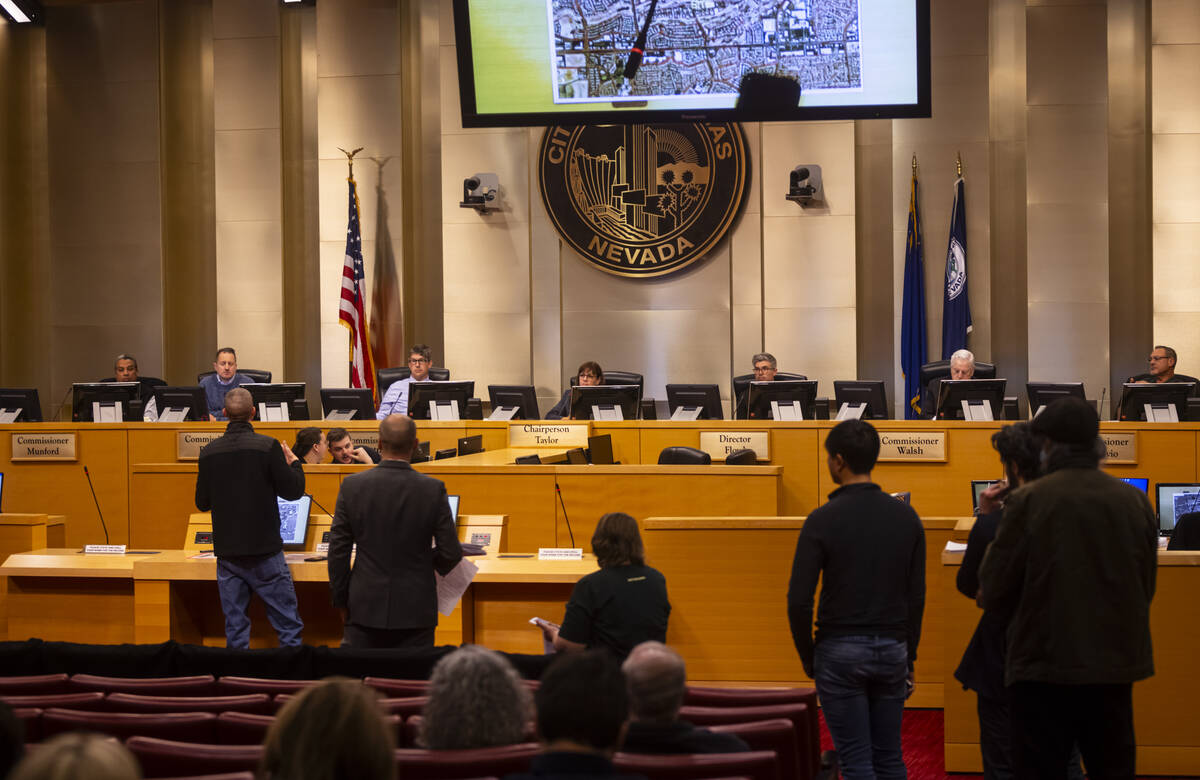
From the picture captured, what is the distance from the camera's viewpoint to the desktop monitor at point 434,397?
8.89m

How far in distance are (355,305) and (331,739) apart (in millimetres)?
10248

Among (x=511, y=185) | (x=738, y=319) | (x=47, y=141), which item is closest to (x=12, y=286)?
(x=47, y=141)

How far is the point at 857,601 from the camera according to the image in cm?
319

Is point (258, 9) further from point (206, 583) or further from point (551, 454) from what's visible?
point (206, 583)

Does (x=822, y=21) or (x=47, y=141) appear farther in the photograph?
(x=47, y=141)

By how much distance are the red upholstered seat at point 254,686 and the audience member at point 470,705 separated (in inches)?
43.7

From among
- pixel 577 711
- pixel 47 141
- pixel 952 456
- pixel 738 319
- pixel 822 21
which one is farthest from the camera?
pixel 47 141

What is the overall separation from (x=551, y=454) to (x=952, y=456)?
258cm

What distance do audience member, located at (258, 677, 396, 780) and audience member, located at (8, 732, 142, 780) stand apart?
0.34 meters

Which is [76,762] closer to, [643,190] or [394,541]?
[394,541]

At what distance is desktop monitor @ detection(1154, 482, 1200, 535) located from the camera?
584 cm

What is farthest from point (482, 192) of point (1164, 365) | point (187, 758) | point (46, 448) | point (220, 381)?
point (187, 758)

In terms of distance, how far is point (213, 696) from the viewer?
3363 millimetres

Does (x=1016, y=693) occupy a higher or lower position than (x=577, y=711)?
lower
